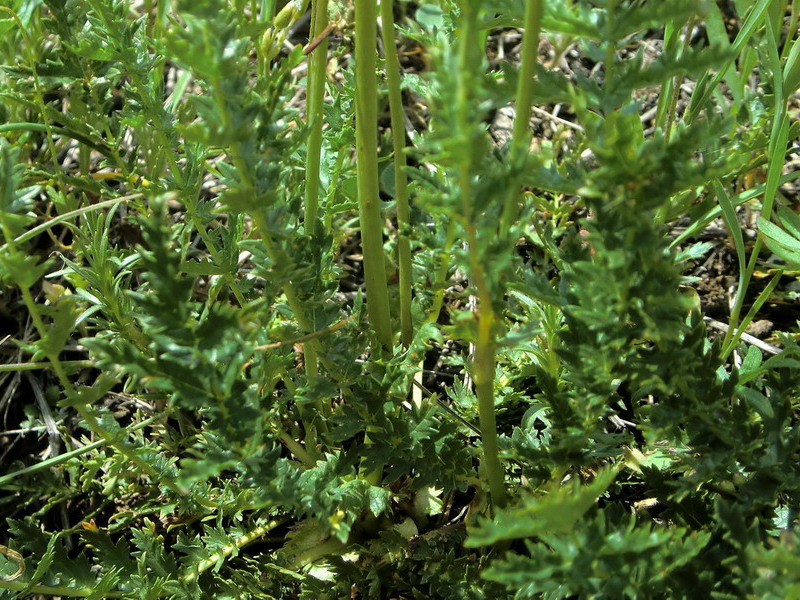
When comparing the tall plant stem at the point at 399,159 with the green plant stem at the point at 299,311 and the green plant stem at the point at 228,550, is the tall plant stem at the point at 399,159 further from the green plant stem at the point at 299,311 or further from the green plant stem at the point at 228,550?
the green plant stem at the point at 228,550

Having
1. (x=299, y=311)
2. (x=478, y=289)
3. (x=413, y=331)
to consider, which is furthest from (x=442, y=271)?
(x=478, y=289)

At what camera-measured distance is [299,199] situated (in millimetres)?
1337

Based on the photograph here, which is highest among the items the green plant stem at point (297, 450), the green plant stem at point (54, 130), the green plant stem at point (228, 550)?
the green plant stem at point (54, 130)

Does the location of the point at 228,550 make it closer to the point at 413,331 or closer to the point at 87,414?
the point at 87,414

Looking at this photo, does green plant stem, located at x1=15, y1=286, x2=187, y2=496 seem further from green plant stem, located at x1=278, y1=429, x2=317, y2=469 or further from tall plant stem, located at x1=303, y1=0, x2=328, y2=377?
tall plant stem, located at x1=303, y1=0, x2=328, y2=377

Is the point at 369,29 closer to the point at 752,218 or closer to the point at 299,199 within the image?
the point at 299,199

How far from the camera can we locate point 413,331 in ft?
5.51

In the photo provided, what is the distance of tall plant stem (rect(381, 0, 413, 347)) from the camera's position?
4.45 ft

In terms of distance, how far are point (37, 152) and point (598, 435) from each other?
1933mm

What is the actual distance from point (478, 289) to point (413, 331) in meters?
0.60

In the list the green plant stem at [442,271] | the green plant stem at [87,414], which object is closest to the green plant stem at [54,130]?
the green plant stem at [87,414]

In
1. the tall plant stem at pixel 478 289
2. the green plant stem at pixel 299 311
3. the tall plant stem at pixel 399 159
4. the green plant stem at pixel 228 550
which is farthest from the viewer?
the green plant stem at pixel 228 550

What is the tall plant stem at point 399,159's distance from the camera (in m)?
1.36

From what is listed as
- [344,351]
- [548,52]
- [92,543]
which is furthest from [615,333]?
[548,52]
